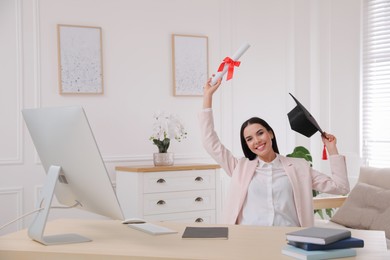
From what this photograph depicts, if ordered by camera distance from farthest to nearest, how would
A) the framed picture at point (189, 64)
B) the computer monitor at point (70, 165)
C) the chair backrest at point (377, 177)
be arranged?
1. the framed picture at point (189, 64)
2. the chair backrest at point (377, 177)
3. the computer monitor at point (70, 165)

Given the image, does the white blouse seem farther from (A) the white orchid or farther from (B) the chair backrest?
(A) the white orchid

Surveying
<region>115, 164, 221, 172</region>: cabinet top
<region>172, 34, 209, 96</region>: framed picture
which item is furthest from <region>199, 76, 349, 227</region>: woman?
<region>172, 34, 209, 96</region>: framed picture

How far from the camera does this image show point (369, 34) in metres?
5.70

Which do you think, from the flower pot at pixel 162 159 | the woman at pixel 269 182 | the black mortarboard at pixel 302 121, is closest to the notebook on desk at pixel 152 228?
the woman at pixel 269 182

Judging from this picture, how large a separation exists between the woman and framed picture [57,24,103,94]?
2326mm

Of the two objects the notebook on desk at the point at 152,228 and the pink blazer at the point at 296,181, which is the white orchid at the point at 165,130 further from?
the notebook on desk at the point at 152,228

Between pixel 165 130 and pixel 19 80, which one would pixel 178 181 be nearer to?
pixel 165 130

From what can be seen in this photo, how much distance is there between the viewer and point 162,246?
2.26 m

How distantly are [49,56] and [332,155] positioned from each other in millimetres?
2966

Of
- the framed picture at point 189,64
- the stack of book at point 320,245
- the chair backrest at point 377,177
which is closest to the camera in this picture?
the stack of book at point 320,245

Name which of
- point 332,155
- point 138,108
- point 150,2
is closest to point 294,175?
point 332,155

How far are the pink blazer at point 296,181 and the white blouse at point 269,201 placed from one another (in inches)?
1.2

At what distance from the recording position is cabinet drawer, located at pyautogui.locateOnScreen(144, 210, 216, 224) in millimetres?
5001

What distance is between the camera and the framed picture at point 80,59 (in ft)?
17.1
